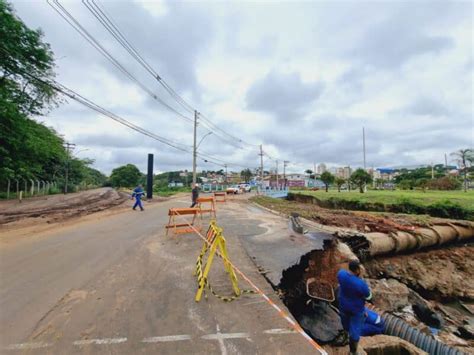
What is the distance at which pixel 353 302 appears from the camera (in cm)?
334

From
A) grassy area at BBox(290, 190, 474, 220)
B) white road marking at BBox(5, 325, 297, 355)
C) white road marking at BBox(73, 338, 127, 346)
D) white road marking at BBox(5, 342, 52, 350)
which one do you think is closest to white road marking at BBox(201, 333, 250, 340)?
white road marking at BBox(5, 325, 297, 355)

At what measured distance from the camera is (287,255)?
20.1 feet

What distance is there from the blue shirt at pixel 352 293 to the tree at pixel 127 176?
72286mm

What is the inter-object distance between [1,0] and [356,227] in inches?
779

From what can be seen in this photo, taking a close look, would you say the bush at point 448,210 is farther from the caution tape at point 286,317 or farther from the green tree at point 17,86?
the green tree at point 17,86

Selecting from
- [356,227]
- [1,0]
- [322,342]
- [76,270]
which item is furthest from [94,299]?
[1,0]

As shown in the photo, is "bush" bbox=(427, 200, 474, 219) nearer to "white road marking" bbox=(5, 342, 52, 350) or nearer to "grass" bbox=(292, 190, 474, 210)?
"grass" bbox=(292, 190, 474, 210)

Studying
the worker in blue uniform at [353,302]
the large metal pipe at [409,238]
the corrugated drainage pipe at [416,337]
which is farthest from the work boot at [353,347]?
the large metal pipe at [409,238]

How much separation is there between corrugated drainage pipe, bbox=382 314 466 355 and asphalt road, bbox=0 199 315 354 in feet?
9.14

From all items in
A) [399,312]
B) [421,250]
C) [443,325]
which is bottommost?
[443,325]

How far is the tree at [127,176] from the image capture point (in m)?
67.9

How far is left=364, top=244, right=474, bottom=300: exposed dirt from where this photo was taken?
26.2 ft

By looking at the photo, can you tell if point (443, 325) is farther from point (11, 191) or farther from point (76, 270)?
point (11, 191)

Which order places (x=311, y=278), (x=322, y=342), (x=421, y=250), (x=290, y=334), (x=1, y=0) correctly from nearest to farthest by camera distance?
(x=290, y=334) → (x=322, y=342) → (x=311, y=278) → (x=421, y=250) → (x=1, y=0)
